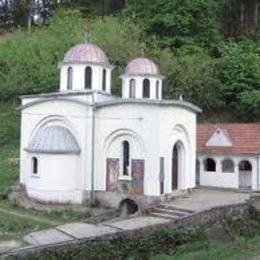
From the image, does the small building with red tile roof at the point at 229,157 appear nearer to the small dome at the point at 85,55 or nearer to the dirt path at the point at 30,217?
the small dome at the point at 85,55

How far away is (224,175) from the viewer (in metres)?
33.6

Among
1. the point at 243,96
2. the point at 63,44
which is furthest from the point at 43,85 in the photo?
the point at 243,96

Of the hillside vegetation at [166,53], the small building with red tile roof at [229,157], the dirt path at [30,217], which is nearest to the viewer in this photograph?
the dirt path at [30,217]

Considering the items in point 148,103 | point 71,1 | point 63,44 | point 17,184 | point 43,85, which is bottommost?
point 17,184

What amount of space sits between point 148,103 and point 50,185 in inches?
228

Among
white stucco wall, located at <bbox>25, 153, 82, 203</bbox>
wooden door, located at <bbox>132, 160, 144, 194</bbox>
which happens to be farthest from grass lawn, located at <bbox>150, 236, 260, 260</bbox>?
white stucco wall, located at <bbox>25, 153, 82, 203</bbox>

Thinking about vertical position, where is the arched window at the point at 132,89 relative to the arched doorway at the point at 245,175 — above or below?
above

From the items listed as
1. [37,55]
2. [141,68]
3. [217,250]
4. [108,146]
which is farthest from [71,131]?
[37,55]

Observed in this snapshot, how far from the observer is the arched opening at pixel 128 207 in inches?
1147

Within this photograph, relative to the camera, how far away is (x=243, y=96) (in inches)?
1642

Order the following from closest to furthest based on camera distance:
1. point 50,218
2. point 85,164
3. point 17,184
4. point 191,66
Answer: point 50,218
point 85,164
point 17,184
point 191,66

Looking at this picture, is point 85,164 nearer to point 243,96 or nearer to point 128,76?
point 128,76

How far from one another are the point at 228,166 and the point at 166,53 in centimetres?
1459

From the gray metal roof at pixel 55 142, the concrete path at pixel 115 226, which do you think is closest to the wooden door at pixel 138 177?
the concrete path at pixel 115 226
